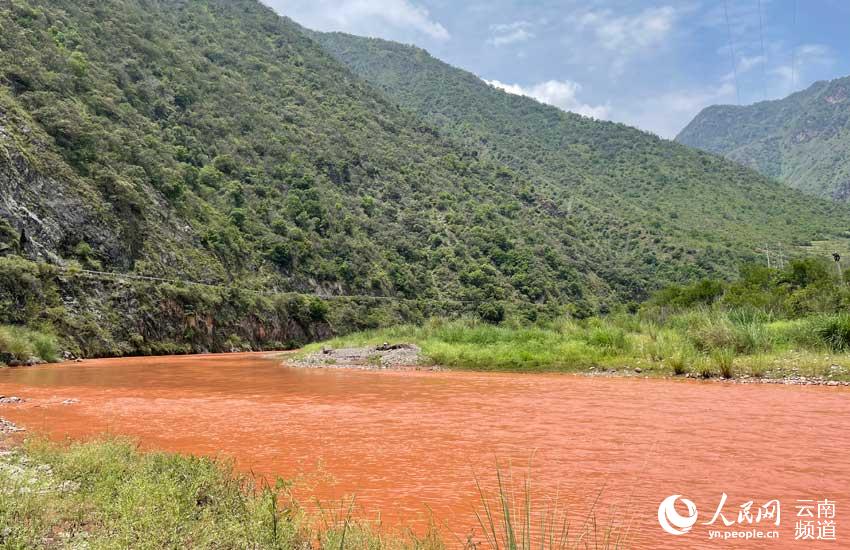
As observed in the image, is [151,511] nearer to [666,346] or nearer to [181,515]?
[181,515]

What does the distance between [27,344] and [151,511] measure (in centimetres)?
3119

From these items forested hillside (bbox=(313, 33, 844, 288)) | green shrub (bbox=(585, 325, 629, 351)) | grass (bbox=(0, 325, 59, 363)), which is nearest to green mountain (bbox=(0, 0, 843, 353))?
forested hillside (bbox=(313, 33, 844, 288))

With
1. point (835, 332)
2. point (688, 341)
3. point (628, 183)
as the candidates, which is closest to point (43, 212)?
point (688, 341)

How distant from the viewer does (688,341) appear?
87.5 ft

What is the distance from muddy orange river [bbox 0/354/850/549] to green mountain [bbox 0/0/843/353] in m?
24.6

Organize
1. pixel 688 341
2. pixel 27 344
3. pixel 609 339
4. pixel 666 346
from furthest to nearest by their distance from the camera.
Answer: pixel 27 344, pixel 609 339, pixel 688 341, pixel 666 346

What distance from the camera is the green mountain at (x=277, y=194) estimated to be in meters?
45.2

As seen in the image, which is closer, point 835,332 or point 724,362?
point 724,362

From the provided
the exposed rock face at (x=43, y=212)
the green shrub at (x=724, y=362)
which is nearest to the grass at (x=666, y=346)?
the green shrub at (x=724, y=362)

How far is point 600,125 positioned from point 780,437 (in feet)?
568

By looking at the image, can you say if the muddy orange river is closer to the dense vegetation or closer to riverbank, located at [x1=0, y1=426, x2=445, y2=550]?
riverbank, located at [x1=0, y1=426, x2=445, y2=550]

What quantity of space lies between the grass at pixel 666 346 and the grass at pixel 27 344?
2039 cm

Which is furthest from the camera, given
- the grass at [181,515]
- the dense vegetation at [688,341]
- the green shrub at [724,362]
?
the dense vegetation at [688,341]

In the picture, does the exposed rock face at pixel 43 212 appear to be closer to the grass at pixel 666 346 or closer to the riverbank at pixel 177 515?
the grass at pixel 666 346
